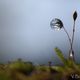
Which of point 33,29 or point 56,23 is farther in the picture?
point 33,29

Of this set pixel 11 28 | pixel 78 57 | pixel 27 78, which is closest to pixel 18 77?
pixel 27 78

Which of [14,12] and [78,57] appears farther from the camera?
[78,57]

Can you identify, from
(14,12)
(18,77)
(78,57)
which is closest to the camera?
(18,77)

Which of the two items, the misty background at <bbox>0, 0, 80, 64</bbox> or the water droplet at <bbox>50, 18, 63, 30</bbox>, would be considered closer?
the water droplet at <bbox>50, 18, 63, 30</bbox>

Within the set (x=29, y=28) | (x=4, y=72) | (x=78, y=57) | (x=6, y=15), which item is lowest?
(x=78, y=57)

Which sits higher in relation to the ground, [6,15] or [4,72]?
[6,15]

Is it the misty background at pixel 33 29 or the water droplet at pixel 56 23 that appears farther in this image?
the misty background at pixel 33 29

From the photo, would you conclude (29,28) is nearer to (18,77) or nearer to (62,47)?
(62,47)

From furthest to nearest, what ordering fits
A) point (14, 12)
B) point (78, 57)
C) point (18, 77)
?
point (78, 57), point (14, 12), point (18, 77)
